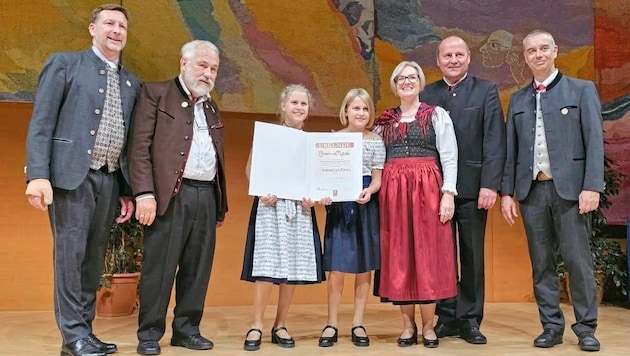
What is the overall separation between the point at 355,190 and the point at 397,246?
0.37 m

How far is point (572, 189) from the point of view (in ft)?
10.7

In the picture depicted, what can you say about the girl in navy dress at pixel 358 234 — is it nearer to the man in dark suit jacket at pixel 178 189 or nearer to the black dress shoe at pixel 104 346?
the man in dark suit jacket at pixel 178 189

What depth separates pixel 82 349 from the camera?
287cm

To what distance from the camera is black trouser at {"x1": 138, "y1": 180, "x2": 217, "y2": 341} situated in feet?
10.2

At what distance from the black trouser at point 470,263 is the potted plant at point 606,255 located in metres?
1.64

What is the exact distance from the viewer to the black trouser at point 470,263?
3521 mm

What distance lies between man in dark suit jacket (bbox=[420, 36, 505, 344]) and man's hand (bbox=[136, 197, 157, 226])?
5.58 ft

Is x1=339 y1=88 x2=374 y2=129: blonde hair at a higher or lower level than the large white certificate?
higher

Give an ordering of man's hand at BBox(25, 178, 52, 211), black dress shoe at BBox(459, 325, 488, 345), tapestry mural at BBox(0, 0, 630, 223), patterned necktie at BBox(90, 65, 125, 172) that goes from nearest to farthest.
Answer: man's hand at BBox(25, 178, 52, 211) → patterned necktie at BBox(90, 65, 125, 172) → black dress shoe at BBox(459, 325, 488, 345) → tapestry mural at BBox(0, 0, 630, 223)

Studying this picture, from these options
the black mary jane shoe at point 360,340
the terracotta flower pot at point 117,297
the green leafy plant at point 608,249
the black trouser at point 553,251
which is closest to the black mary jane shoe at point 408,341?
the black mary jane shoe at point 360,340

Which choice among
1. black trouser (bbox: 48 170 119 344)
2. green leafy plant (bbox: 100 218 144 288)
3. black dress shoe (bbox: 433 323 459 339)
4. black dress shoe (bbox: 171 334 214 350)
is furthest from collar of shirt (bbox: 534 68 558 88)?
green leafy plant (bbox: 100 218 144 288)

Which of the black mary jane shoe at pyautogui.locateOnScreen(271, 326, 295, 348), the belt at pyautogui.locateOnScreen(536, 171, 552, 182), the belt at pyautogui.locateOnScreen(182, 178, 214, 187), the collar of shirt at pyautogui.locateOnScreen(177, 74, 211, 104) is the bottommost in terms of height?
the black mary jane shoe at pyautogui.locateOnScreen(271, 326, 295, 348)

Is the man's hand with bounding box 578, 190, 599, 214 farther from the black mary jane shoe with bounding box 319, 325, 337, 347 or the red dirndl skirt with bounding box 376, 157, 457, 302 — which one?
the black mary jane shoe with bounding box 319, 325, 337, 347

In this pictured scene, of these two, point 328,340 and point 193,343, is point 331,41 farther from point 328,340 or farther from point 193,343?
point 193,343
